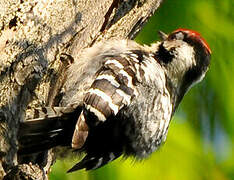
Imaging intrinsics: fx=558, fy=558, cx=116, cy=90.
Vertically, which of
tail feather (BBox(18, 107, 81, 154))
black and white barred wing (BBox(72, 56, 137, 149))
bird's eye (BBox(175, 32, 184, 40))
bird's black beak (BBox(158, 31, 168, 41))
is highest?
bird's eye (BBox(175, 32, 184, 40))

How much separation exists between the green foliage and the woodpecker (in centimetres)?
11

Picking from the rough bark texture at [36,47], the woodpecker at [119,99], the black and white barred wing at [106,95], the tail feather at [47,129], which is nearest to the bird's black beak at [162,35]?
the woodpecker at [119,99]

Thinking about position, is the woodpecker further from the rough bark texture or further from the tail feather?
the rough bark texture

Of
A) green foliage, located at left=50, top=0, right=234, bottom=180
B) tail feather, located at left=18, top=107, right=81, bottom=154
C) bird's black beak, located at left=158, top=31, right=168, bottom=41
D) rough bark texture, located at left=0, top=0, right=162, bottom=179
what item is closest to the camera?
rough bark texture, located at left=0, top=0, right=162, bottom=179

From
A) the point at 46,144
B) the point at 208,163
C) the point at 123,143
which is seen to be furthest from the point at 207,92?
the point at 46,144

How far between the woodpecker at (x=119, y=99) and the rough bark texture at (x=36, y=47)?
4.9 inches

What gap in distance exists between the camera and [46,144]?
3305 mm

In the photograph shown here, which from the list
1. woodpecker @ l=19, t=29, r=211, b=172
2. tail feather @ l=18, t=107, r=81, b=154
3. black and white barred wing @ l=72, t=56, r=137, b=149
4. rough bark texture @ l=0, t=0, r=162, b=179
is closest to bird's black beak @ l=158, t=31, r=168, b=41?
woodpecker @ l=19, t=29, r=211, b=172

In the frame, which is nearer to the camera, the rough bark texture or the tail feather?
the rough bark texture

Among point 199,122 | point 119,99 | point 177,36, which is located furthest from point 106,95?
point 177,36

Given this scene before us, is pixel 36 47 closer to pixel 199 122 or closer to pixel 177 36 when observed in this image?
pixel 199 122

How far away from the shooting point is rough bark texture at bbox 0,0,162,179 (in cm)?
290

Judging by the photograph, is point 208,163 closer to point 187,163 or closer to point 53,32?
point 187,163

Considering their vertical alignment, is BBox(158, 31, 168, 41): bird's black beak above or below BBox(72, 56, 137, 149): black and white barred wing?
above
